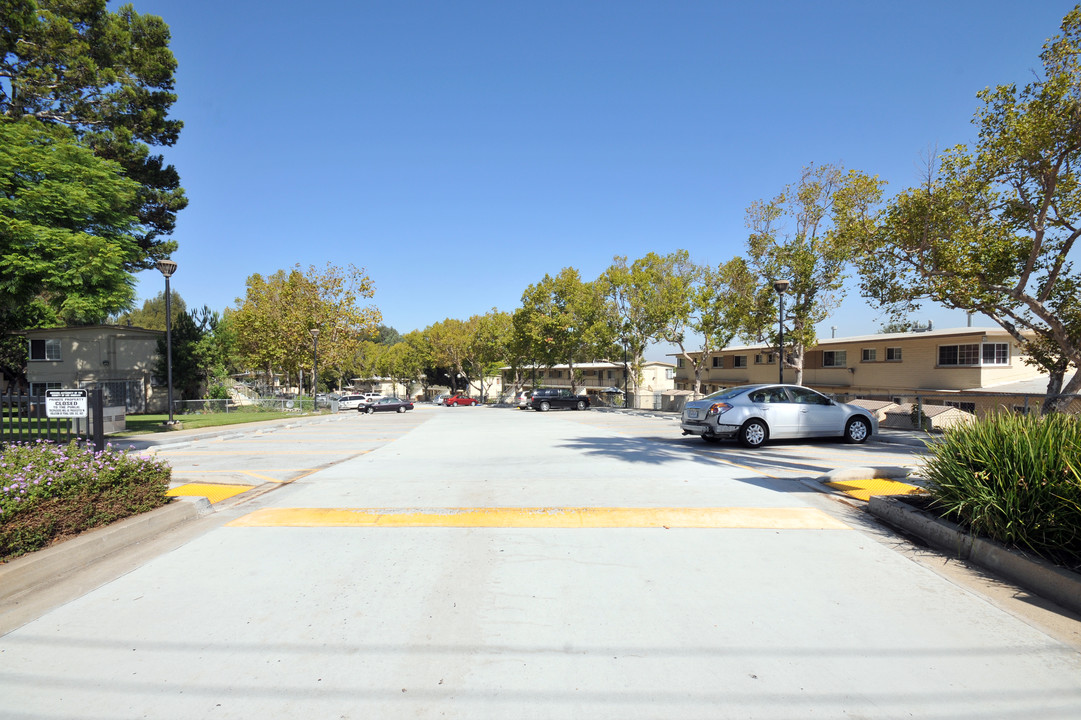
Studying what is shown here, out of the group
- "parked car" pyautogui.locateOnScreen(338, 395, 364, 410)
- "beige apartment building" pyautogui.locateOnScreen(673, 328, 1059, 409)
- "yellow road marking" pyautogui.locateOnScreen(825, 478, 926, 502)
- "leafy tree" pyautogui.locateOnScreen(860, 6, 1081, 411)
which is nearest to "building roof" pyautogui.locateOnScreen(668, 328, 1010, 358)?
"beige apartment building" pyautogui.locateOnScreen(673, 328, 1059, 409)

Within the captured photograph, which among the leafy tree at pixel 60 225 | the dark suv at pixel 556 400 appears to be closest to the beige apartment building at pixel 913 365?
the dark suv at pixel 556 400

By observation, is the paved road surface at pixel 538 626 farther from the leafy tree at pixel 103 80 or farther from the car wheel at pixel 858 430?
the leafy tree at pixel 103 80

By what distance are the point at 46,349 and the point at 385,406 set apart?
67.5 ft

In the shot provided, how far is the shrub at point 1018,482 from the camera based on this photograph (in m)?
4.19

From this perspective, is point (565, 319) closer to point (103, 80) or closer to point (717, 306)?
point (717, 306)

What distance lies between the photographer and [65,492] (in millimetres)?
5145

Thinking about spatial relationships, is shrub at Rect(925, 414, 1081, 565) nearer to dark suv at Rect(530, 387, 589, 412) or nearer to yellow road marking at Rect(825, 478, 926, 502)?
yellow road marking at Rect(825, 478, 926, 502)

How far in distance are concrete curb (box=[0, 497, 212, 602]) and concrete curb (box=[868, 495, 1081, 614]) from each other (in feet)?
26.3

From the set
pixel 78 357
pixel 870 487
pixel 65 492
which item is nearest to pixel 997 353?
pixel 870 487

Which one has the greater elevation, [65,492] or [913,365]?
[913,365]

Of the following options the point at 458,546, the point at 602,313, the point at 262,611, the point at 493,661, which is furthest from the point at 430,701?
the point at 602,313

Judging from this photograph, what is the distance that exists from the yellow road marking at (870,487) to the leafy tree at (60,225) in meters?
18.6

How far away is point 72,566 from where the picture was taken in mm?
4652

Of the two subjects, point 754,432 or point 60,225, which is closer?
point 754,432
